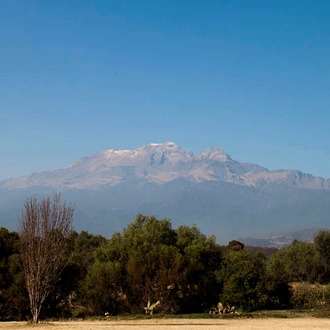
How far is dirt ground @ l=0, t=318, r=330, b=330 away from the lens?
29.4m

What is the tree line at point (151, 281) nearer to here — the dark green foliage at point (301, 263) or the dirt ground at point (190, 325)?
the dirt ground at point (190, 325)

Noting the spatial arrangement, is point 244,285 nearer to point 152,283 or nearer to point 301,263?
point 152,283

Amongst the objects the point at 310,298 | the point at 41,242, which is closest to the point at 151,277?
the point at 41,242

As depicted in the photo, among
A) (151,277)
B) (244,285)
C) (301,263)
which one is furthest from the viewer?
(301,263)

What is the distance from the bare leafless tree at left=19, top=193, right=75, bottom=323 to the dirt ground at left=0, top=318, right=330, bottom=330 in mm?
2366

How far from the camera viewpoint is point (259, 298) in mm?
40469

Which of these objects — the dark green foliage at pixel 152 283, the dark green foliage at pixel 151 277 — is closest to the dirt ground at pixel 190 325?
the dark green foliage at pixel 152 283

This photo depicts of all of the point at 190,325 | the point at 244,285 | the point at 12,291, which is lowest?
the point at 190,325

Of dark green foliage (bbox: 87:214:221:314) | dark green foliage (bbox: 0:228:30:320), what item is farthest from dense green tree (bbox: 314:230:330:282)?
dark green foliage (bbox: 0:228:30:320)

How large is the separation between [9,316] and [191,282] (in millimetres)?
14689

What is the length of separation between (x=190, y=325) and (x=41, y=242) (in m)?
11.0

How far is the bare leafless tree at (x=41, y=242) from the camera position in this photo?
32.7 meters

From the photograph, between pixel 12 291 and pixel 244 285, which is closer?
pixel 12 291

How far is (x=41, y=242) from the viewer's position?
32688 mm
